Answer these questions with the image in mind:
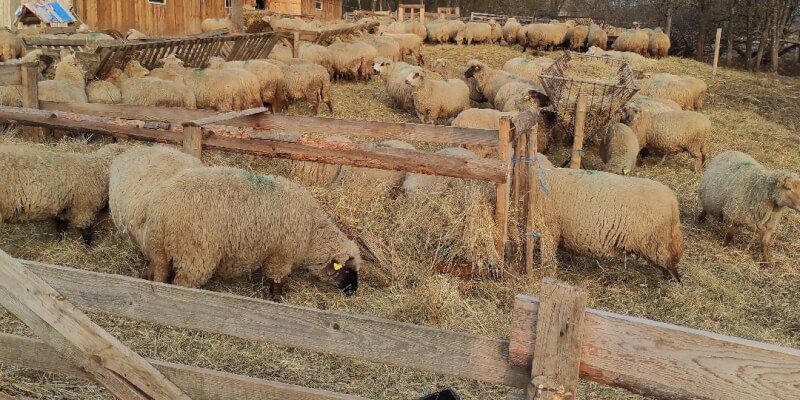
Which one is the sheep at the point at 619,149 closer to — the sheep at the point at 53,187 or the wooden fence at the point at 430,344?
the sheep at the point at 53,187

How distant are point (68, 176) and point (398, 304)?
346 centimetres

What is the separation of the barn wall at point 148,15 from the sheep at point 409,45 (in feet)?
24.2

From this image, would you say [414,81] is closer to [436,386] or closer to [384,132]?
[384,132]

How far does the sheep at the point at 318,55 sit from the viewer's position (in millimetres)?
18797

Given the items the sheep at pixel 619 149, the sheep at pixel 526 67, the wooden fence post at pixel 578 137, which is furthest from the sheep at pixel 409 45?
the wooden fence post at pixel 578 137

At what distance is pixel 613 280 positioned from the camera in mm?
6410

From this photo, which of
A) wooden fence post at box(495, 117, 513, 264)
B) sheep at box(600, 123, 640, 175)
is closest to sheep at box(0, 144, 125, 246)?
wooden fence post at box(495, 117, 513, 264)

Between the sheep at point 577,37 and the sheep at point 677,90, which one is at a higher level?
the sheep at point 577,37

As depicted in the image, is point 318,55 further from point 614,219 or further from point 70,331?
point 70,331

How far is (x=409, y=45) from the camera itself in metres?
26.8

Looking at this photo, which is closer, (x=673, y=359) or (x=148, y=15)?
(x=673, y=359)

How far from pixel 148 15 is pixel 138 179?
16.7 metres

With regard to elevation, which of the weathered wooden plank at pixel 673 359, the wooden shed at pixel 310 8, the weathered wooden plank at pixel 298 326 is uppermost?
the wooden shed at pixel 310 8

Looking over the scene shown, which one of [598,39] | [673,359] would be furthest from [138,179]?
[598,39]
